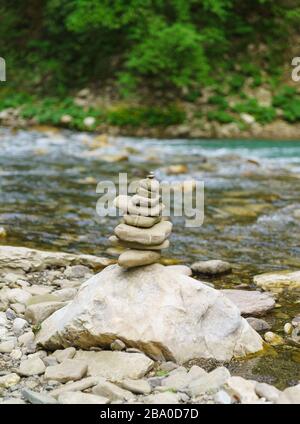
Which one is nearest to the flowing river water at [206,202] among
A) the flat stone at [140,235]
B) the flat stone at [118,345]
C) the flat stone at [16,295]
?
the flat stone at [118,345]

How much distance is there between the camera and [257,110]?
19.6 m

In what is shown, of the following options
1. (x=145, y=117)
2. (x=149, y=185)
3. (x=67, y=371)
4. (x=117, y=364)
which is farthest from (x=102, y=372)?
(x=145, y=117)

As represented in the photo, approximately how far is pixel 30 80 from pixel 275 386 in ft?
69.3

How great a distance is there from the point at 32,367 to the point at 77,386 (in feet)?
1.37

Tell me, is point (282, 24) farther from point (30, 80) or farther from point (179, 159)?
point (179, 159)

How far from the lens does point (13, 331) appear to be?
4297 millimetres

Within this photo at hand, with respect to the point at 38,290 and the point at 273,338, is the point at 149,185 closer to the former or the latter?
the point at 273,338

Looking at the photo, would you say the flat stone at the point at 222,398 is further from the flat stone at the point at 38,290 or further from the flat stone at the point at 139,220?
the flat stone at the point at 38,290

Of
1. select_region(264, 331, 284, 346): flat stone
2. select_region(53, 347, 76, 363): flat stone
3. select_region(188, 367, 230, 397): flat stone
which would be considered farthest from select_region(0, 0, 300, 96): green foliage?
select_region(188, 367, 230, 397): flat stone

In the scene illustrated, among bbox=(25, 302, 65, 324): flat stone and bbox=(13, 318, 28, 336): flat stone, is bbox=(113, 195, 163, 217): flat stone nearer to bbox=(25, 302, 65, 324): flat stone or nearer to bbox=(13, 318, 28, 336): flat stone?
bbox=(25, 302, 65, 324): flat stone

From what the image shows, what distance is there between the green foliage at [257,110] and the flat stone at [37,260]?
14.4m

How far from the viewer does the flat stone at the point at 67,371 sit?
138 inches

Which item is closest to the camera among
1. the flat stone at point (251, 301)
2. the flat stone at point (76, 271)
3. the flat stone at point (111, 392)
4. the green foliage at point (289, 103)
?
the flat stone at point (111, 392)

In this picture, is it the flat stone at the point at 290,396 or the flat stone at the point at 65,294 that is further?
the flat stone at the point at 65,294
